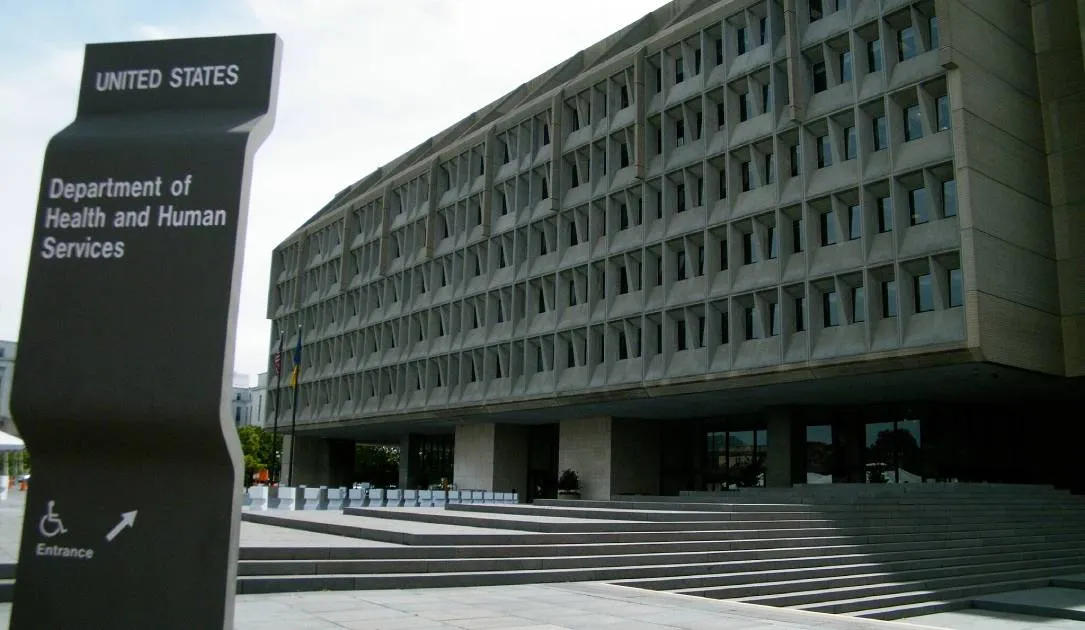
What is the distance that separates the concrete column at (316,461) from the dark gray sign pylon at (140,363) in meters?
67.3

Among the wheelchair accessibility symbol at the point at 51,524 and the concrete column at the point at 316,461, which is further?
the concrete column at the point at 316,461

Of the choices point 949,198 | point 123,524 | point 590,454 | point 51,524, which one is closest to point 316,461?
point 590,454

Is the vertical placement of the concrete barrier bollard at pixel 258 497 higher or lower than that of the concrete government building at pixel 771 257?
lower

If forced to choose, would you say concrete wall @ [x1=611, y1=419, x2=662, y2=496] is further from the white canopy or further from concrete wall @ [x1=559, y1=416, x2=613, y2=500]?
the white canopy

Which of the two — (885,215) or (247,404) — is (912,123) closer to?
(885,215)

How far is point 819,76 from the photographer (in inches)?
1321

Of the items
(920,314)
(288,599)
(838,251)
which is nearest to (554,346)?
(838,251)

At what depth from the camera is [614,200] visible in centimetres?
4106

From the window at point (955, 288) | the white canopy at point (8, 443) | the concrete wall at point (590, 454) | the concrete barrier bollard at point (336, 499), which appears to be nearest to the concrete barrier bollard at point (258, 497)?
the concrete barrier bollard at point (336, 499)

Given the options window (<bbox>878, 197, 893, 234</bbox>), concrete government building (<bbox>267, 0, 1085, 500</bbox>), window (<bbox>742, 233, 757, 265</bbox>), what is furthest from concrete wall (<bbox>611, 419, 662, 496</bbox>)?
window (<bbox>878, 197, 893, 234</bbox>)

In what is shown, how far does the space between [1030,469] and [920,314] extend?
12027 millimetres

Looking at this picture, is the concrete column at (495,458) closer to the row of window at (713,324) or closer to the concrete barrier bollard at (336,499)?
the row of window at (713,324)

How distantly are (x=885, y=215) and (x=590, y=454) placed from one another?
65.2 feet

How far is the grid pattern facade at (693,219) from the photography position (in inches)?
1174
